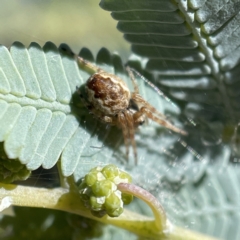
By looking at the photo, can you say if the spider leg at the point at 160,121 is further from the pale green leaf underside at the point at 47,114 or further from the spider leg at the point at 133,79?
the pale green leaf underside at the point at 47,114

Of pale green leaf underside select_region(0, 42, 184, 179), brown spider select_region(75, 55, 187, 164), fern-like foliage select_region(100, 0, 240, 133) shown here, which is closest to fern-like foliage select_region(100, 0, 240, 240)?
fern-like foliage select_region(100, 0, 240, 133)

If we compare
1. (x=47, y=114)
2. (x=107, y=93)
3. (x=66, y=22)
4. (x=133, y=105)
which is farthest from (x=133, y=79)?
(x=66, y=22)

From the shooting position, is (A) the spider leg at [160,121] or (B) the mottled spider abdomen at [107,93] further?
(A) the spider leg at [160,121]

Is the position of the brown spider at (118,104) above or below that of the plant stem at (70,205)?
above

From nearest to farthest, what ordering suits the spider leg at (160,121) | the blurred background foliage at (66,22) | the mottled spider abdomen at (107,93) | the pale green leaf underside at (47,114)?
1. the pale green leaf underside at (47,114)
2. the mottled spider abdomen at (107,93)
3. the spider leg at (160,121)
4. the blurred background foliage at (66,22)

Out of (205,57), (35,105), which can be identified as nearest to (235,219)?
(205,57)

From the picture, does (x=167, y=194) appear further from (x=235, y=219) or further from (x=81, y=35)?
(x=81, y=35)

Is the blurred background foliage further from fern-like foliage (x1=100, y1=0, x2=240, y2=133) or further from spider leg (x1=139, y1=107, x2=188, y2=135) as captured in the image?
fern-like foliage (x1=100, y1=0, x2=240, y2=133)

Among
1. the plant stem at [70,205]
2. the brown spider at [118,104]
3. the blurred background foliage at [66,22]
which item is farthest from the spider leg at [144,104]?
the blurred background foliage at [66,22]
